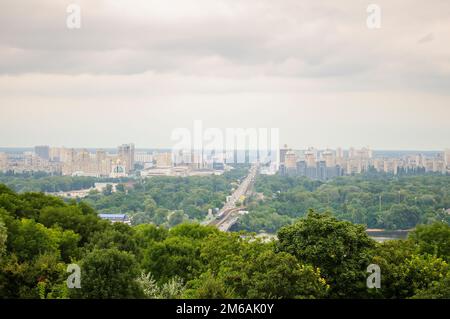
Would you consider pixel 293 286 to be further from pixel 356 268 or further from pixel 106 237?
pixel 106 237

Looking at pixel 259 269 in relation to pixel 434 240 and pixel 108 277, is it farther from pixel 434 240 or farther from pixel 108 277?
pixel 434 240

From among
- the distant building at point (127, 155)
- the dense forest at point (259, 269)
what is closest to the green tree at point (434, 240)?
the dense forest at point (259, 269)

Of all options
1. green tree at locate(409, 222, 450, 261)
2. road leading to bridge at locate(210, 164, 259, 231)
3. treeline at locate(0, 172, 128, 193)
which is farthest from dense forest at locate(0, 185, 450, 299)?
treeline at locate(0, 172, 128, 193)

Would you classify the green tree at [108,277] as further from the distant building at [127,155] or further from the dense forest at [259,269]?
the distant building at [127,155]

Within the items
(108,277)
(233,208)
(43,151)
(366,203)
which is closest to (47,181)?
(43,151)

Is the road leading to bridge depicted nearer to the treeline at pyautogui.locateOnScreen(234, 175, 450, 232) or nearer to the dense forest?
the treeline at pyautogui.locateOnScreen(234, 175, 450, 232)
